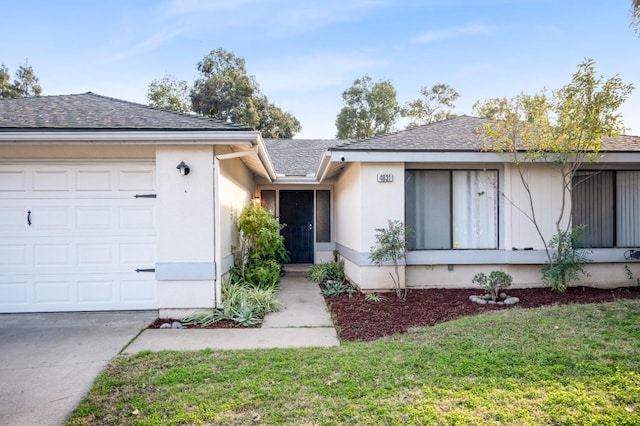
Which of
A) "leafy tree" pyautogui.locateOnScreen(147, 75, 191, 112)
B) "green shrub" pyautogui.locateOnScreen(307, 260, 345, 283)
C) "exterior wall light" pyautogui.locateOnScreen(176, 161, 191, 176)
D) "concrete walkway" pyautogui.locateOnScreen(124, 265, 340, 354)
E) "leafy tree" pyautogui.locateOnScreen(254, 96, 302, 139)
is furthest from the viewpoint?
"leafy tree" pyautogui.locateOnScreen(147, 75, 191, 112)

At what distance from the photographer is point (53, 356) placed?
167 inches

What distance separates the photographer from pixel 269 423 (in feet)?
9.02

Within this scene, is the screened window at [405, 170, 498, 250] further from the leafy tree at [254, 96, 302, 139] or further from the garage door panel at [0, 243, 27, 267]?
the leafy tree at [254, 96, 302, 139]

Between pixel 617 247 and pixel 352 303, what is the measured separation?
5.96 metres

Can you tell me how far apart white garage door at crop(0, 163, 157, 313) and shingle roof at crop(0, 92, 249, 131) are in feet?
2.39

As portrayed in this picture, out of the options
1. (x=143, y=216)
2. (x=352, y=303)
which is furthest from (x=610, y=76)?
(x=143, y=216)

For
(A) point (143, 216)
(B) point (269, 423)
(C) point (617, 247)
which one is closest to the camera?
(B) point (269, 423)

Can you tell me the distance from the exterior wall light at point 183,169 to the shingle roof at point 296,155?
20.8 ft

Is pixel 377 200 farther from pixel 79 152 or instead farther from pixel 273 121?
pixel 273 121

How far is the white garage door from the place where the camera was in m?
6.17

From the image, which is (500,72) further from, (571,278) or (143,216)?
(143,216)

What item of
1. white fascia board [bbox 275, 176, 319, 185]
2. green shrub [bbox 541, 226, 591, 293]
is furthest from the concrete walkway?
white fascia board [bbox 275, 176, 319, 185]

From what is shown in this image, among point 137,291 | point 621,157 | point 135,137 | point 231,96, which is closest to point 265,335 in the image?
point 137,291

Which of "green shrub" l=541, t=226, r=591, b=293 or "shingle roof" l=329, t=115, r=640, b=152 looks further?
"shingle roof" l=329, t=115, r=640, b=152
